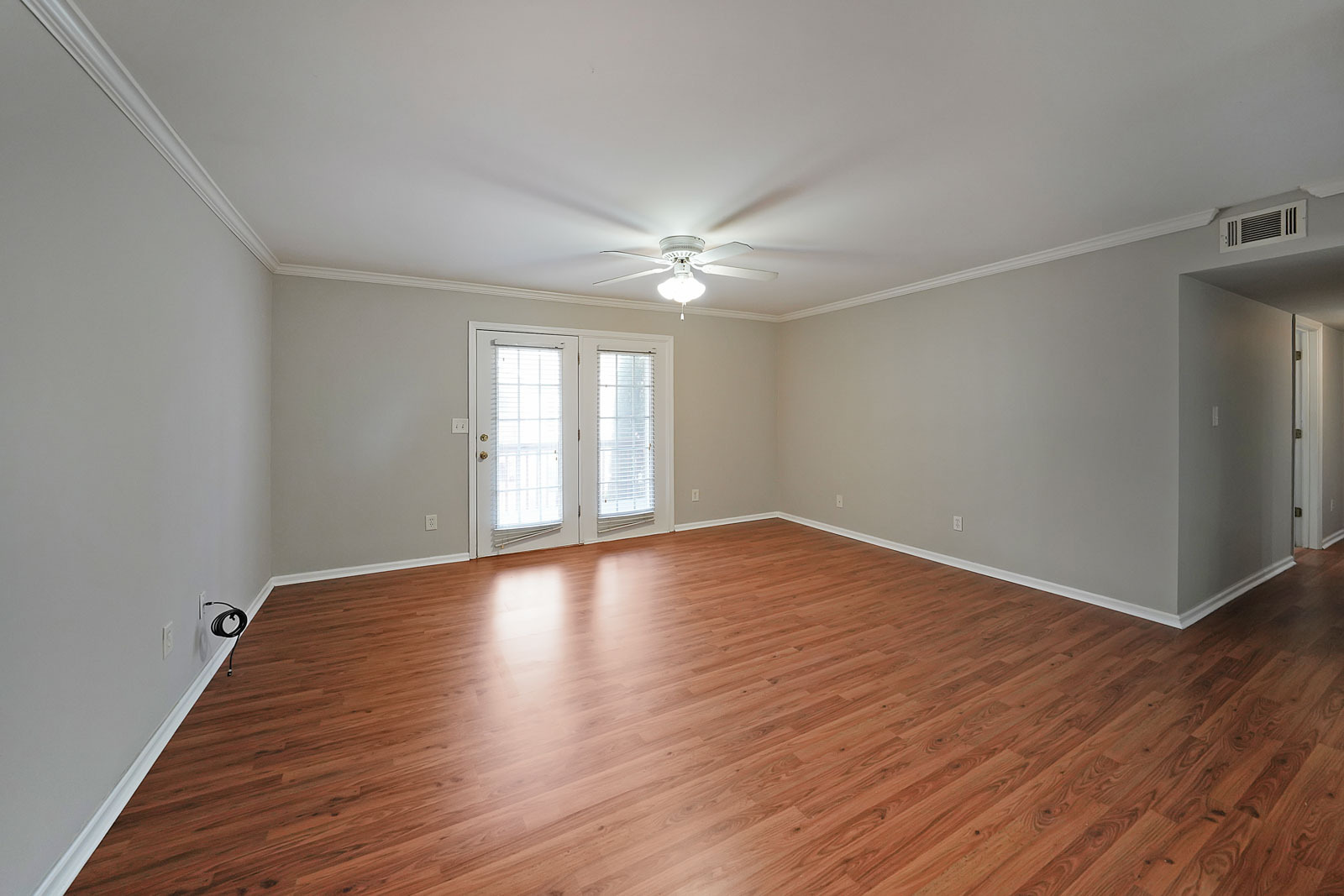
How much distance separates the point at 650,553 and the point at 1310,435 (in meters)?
6.23

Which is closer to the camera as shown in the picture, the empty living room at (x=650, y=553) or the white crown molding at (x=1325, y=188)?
the empty living room at (x=650, y=553)

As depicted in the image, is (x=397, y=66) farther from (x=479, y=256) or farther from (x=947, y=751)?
(x=947, y=751)

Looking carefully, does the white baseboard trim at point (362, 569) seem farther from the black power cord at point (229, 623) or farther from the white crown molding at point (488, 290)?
the white crown molding at point (488, 290)

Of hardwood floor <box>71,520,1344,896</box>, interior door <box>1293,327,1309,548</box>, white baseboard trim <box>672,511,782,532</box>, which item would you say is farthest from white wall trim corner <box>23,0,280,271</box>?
interior door <box>1293,327,1309,548</box>

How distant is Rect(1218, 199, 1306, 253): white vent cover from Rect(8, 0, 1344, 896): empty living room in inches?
0.8

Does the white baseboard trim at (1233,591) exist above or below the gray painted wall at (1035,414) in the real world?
below

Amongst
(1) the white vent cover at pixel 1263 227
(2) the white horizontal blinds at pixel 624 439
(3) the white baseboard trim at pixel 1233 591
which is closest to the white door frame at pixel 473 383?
(2) the white horizontal blinds at pixel 624 439

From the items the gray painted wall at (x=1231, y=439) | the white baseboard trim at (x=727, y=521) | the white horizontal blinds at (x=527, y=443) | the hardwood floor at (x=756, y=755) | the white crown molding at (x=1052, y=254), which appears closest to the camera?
the hardwood floor at (x=756, y=755)

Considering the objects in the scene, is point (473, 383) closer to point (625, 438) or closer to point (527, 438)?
point (527, 438)

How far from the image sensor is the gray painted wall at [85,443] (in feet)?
4.47

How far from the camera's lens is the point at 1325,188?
2.62 m

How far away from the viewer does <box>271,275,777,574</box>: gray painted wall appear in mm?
4164

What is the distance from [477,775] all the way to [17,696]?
4.26ft

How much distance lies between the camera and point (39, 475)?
1455mm
